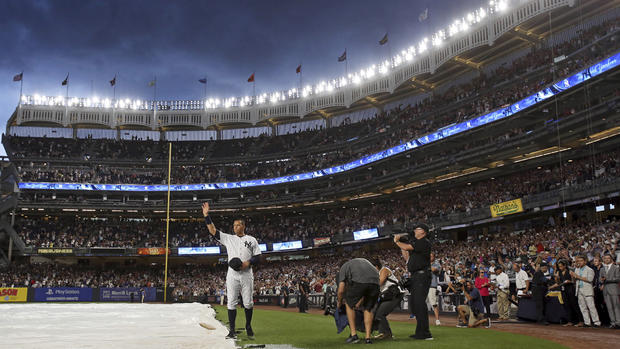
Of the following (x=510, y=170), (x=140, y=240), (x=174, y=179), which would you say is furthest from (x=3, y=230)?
(x=510, y=170)

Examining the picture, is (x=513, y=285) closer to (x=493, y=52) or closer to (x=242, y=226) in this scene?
(x=242, y=226)

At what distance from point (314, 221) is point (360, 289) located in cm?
4690

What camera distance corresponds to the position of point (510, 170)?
3712 cm

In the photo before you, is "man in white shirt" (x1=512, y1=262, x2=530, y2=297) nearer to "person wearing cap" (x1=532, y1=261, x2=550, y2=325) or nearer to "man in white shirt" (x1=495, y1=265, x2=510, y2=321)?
"man in white shirt" (x1=495, y1=265, x2=510, y2=321)

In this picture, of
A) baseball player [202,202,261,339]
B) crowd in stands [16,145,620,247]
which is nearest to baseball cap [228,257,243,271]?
baseball player [202,202,261,339]

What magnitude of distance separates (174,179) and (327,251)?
2187 centimetres

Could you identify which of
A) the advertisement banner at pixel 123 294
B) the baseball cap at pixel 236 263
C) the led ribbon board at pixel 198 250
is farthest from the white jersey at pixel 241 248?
the led ribbon board at pixel 198 250

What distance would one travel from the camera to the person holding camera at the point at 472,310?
39.4 ft

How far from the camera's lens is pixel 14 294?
4109cm

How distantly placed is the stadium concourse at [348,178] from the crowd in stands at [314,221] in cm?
24

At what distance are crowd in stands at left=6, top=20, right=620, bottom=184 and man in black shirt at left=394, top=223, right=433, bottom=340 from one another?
28.8 m

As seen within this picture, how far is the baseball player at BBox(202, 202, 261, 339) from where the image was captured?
863 centimetres

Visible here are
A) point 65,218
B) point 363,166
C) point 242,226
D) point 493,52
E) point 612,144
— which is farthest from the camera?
point 65,218

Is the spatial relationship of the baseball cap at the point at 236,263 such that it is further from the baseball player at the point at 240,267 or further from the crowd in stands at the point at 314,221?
the crowd in stands at the point at 314,221
